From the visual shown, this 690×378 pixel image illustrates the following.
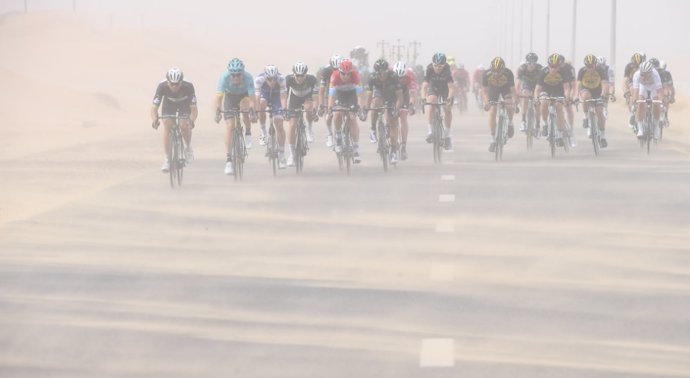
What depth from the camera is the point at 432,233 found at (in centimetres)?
1588

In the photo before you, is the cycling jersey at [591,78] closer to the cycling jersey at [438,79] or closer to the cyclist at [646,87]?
the cyclist at [646,87]

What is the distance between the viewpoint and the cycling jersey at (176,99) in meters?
21.8

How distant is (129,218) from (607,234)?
17.0ft

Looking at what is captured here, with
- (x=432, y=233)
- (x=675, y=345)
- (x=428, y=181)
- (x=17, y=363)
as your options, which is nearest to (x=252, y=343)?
(x=17, y=363)

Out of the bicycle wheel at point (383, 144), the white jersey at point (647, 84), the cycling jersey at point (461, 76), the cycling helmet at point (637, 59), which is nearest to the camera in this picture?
the bicycle wheel at point (383, 144)

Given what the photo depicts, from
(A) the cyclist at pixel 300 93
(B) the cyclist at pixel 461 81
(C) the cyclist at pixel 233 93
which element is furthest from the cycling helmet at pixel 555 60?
(B) the cyclist at pixel 461 81

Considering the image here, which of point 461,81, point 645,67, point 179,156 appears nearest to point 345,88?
point 179,156

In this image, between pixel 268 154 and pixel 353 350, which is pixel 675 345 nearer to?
pixel 353 350

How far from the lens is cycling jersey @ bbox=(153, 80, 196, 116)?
21.8 m

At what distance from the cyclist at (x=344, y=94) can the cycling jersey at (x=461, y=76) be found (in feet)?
77.3

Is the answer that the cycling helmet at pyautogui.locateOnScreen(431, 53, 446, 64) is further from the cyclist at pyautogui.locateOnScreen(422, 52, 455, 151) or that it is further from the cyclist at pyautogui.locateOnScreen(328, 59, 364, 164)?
the cyclist at pyautogui.locateOnScreen(328, 59, 364, 164)

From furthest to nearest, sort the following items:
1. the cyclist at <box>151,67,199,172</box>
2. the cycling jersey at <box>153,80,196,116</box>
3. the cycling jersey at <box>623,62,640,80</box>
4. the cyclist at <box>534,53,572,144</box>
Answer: the cycling jersey at <box>623,62,640,80</box>, the cyclist at <box>534,53,572,144</box>, the cycling jersey at <box>153,80,196,116</box>, the cyclist at <box>151,67,199,172</box>

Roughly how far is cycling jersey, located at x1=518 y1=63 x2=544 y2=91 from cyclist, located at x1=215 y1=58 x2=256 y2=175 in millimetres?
6860

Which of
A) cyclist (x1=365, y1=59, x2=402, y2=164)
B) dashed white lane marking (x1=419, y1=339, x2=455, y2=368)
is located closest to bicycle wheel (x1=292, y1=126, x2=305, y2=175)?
cyclist (x1=365, y1=59, x2=402, y2=164)
